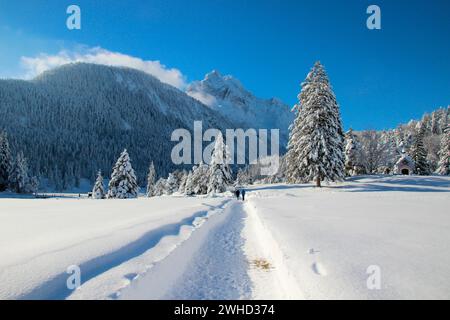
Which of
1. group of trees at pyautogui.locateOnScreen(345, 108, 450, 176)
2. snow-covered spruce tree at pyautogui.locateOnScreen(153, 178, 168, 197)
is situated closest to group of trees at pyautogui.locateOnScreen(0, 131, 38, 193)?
snow-covered spruce tree at pyautogui.locateOnScreen(153, 178, 168, 197)

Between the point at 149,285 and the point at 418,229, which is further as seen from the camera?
the point at 418,229

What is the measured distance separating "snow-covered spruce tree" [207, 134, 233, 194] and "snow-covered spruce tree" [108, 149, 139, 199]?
1261 cm

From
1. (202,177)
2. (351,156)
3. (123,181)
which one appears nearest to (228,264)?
(123,181)

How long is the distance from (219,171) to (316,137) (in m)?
18.5

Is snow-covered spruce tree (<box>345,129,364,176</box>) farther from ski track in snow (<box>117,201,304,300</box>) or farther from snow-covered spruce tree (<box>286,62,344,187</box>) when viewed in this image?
ski track in snow (<box>117,201,304,300</box>)

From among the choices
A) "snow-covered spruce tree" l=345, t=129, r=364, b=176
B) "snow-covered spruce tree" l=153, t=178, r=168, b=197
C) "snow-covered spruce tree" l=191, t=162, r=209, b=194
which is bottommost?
"snow-covered spruce tree" l=153, t=178, r=168, b=197

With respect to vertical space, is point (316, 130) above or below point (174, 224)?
above

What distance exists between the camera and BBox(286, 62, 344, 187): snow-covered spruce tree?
33.4 metres

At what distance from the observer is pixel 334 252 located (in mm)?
5566
